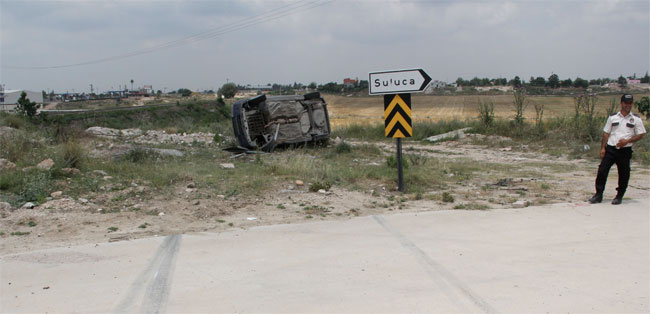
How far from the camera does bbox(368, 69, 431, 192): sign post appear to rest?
8148mm

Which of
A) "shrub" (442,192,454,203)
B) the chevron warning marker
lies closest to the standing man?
"shrub" (442,192,454,203)

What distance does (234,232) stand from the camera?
242 inches

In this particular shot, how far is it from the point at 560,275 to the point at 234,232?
3.75 metres

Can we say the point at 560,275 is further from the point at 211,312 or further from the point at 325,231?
the point at 211,312

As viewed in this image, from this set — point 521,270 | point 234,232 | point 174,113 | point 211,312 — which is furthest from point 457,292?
point 174,113

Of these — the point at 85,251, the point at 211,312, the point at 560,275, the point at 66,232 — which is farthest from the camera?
the point at 66,232

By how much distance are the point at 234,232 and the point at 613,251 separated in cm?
444

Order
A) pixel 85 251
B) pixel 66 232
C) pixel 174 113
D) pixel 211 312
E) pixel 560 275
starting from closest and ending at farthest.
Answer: pixel 211 312, pixel 560 275, pixel 85 251, pixel 66 232, pixel 174 113

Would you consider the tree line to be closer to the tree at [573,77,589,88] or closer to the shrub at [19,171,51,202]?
the tree at [573,77,589,88]

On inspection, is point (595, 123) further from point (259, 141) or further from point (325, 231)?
point (325, 231)

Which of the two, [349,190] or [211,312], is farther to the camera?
[349,190]

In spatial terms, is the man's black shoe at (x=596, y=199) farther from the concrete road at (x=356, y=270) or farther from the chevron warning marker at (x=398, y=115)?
the chevron warning marker at (x=398, y=115)

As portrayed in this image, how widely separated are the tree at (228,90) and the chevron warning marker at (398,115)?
86.4 meters

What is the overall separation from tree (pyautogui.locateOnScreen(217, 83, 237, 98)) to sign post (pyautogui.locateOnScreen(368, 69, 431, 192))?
86.4 meters
